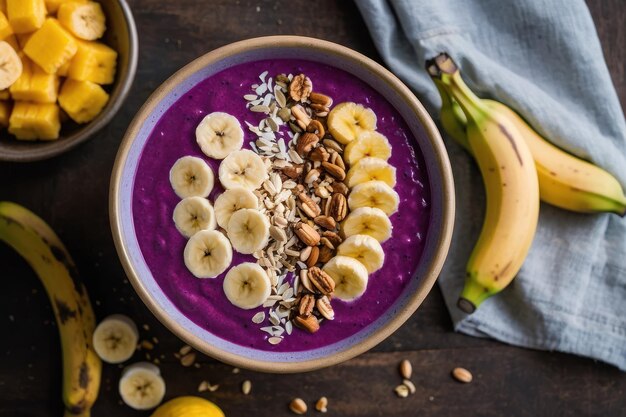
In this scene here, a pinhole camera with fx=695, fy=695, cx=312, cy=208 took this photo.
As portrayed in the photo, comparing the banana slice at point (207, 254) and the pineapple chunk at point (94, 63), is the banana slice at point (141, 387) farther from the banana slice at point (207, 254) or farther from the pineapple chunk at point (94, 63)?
the pineapple chunk at point (94, 63)

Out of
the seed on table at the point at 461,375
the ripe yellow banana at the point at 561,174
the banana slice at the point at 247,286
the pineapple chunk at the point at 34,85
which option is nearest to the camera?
the banana slice at the point at 247,286

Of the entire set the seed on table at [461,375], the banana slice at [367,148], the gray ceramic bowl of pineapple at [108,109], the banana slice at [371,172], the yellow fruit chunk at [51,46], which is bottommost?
the seed on table at [461,375]

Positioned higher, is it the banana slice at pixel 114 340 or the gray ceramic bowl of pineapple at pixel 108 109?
the gray ceramic bowl of pineapple at pixel 108 109

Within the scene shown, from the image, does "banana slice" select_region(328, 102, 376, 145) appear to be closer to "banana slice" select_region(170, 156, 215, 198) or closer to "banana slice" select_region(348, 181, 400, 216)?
"banana slice" select_region(348, 181, 400, 216)

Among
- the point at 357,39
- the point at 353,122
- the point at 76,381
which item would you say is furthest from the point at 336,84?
the point at 76,381

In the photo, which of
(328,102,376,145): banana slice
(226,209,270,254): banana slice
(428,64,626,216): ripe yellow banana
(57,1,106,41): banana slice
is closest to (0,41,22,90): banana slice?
(57,1,106,41): banana slice

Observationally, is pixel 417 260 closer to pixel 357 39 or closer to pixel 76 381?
pixel 357 39

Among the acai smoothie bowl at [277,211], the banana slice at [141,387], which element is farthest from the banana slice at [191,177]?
the banana slice at [141,387]
